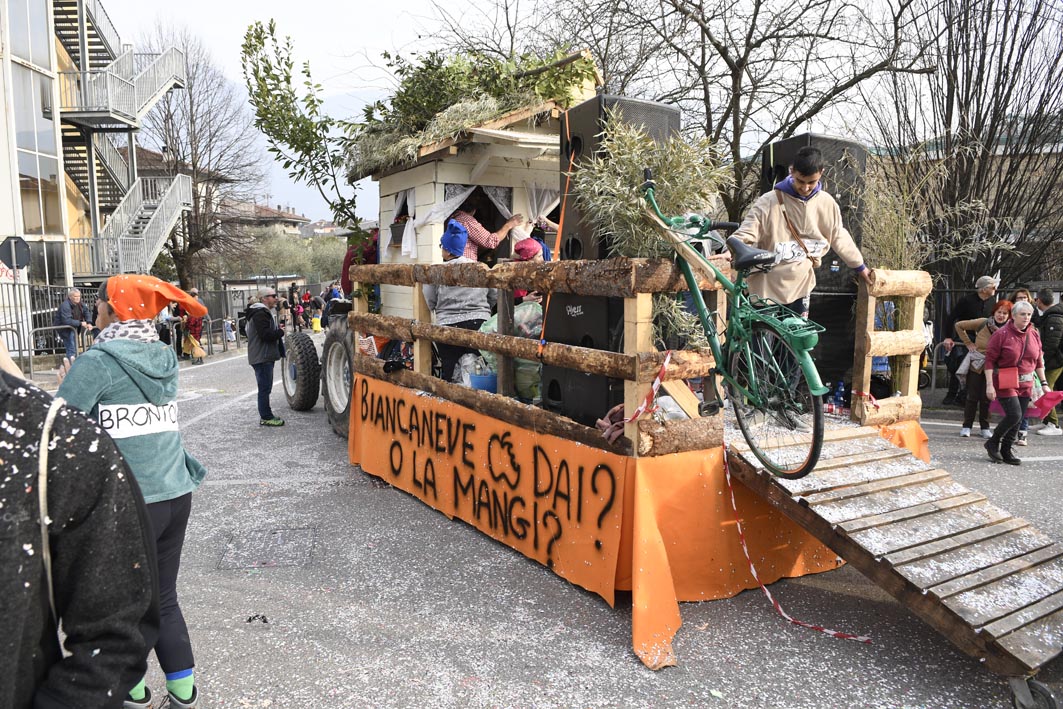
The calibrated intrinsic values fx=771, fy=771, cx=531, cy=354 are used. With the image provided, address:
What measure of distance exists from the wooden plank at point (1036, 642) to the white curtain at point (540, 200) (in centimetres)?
593

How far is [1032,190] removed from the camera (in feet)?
39.2

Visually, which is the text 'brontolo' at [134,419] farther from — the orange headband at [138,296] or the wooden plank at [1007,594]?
the wooden plank at [1007,594]

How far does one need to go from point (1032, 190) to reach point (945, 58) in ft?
8.04

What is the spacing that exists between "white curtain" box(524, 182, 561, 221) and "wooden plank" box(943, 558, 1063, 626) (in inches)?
223

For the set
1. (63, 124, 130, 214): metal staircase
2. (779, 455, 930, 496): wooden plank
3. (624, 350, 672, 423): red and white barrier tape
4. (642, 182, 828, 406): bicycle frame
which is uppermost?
(63, 124, 130, 214): metal staircase

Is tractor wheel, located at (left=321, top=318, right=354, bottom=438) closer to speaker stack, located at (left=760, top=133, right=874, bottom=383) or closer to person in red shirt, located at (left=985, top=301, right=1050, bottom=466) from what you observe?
speaker stack, located at (left=760, top=133, right=874, bottom=383)

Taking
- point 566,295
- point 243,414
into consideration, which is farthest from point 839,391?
point 243,414

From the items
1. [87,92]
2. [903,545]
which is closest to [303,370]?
[903,545]

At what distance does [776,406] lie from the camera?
148 inches

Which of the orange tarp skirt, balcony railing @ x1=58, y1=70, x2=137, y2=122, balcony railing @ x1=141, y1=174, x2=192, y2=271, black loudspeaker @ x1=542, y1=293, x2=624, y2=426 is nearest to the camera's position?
the orange tarp skirt

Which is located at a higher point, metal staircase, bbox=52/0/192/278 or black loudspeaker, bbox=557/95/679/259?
metal staircase, bbox=52/0/192/278

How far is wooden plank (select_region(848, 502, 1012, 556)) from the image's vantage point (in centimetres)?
349

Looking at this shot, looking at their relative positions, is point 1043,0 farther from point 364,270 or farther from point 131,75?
point 131,75

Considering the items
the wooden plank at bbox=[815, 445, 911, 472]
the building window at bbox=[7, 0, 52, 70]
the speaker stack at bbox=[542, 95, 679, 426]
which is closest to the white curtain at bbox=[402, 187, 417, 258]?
the speaker stack at bbox=[542, 95, 679, 426]
